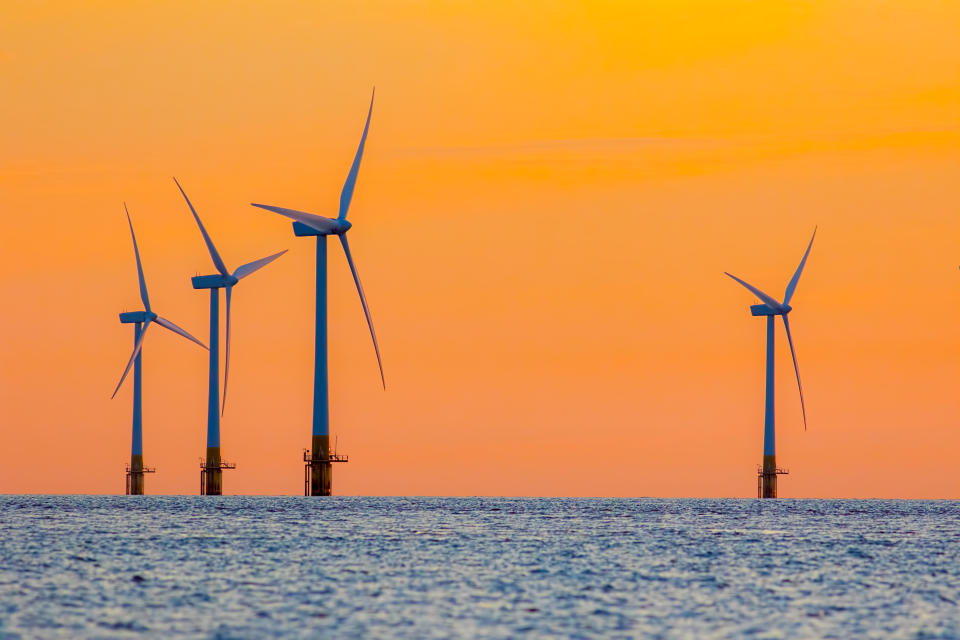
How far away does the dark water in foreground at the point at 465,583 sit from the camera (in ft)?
155

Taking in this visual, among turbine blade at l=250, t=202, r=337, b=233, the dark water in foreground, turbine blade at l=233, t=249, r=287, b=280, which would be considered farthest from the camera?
turbine blade at l=233, t=249, r=287, b=280

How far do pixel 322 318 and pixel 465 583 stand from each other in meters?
122

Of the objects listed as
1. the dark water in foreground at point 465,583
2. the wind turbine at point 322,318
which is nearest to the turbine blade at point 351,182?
the wind turbine at point 322,318

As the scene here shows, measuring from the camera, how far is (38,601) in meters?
52.1

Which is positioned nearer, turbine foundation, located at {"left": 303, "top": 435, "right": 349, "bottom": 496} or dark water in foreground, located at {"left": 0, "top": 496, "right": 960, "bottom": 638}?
dark water in foreground, located at {"left": 0, "top": 496, "right": 960, "bottom": 638}

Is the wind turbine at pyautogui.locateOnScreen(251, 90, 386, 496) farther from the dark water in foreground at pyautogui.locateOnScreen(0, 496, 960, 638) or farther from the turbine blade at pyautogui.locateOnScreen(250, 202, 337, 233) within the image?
the dark water in foreground at pyautogui.locateOnScreen(0, 496, 960, 638)

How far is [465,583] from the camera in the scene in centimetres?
6131

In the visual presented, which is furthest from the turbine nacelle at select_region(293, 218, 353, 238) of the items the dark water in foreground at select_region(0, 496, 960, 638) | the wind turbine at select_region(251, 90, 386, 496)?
the dark water in foreground at select_region(0, 496, 960, 638)

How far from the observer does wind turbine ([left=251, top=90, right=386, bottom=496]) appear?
15388 centimetres

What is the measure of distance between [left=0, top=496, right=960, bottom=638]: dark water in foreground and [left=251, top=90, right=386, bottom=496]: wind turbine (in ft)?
177

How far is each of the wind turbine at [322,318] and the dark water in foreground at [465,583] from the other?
53.8 meters

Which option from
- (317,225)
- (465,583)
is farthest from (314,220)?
(465,583)

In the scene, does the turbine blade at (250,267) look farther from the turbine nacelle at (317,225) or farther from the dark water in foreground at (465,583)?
the dark water in foreground at (465,583)

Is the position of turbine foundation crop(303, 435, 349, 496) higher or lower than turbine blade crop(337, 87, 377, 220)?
lower
